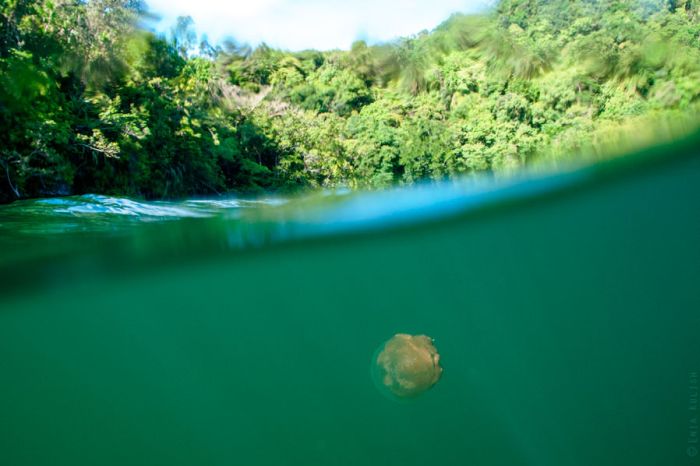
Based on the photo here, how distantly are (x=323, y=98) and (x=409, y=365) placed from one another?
756cm

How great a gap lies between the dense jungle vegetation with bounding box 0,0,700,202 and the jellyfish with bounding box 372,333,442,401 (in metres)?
4.59

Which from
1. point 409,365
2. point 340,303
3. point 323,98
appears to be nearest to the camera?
point 409,365

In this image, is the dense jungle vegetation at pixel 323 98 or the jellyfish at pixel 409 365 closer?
the jellyfish at pixel 409 365

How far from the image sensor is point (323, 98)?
11.1m

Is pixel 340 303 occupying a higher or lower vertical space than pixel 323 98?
lower

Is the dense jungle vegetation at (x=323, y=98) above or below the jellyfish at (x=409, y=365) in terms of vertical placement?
above

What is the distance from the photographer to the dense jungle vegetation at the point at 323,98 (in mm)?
8641

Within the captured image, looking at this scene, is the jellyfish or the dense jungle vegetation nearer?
the jellyfish

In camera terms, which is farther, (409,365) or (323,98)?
(323,98)

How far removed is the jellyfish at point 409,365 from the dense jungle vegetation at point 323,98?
459cm

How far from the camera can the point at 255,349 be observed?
18.5m

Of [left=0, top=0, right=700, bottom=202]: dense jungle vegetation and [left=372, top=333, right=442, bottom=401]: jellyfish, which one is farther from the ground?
[left=0, top=0, right=700, bottom=202]: dense jungle vegetation

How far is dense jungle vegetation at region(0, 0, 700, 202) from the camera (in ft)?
28.3

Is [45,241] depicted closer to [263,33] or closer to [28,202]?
[28,202]
